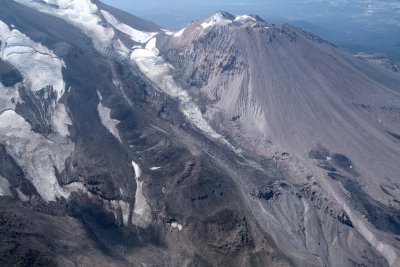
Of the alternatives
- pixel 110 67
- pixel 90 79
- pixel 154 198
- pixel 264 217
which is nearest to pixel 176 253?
pixel 154 198

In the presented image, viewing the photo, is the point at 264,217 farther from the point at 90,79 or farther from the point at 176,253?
the point at 90,79

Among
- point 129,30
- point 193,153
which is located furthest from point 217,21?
point 193,153

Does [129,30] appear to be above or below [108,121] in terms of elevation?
above

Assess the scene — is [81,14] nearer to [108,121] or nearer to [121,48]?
[121,48]

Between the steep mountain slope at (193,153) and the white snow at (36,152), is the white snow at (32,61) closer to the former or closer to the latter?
the steep mountain slope at (193,153)

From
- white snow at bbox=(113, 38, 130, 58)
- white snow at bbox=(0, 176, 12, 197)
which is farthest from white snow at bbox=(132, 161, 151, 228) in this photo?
white snow at bbox=(113, 38, 130, 58)

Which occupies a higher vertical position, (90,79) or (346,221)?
(90,79)
